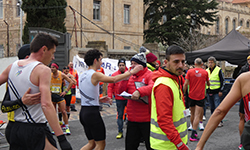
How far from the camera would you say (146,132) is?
451 centimetres

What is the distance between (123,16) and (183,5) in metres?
6.99

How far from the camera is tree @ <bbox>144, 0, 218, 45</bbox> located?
30.2 m

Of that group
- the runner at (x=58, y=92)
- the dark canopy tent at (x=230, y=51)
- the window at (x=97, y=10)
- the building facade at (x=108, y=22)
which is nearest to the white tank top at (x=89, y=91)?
the runner at (x=58, y=92)

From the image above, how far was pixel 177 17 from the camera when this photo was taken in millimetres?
30344

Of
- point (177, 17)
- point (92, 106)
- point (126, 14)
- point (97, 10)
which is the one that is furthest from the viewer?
point (177, 17)

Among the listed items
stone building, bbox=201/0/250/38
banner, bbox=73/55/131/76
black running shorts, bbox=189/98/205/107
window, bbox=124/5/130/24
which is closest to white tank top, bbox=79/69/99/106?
black running shorts, bbox=189/98/205/107

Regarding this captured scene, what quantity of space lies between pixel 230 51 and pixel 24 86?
11686 mm

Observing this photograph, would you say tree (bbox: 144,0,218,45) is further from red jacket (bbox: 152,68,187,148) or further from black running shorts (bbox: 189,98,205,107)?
red jacket (bbox: 152,68,187,148)

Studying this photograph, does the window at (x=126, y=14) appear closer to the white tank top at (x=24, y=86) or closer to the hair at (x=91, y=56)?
the hair at (x=91, y=56)

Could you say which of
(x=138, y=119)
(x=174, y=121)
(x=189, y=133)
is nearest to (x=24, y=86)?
(x=174, y=121)

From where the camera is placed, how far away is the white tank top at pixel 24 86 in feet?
9.96

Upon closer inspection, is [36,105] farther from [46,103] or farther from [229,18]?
[229,18]

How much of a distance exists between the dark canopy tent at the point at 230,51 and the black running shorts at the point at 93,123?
9670mm

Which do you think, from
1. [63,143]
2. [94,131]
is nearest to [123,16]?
[94,131]
